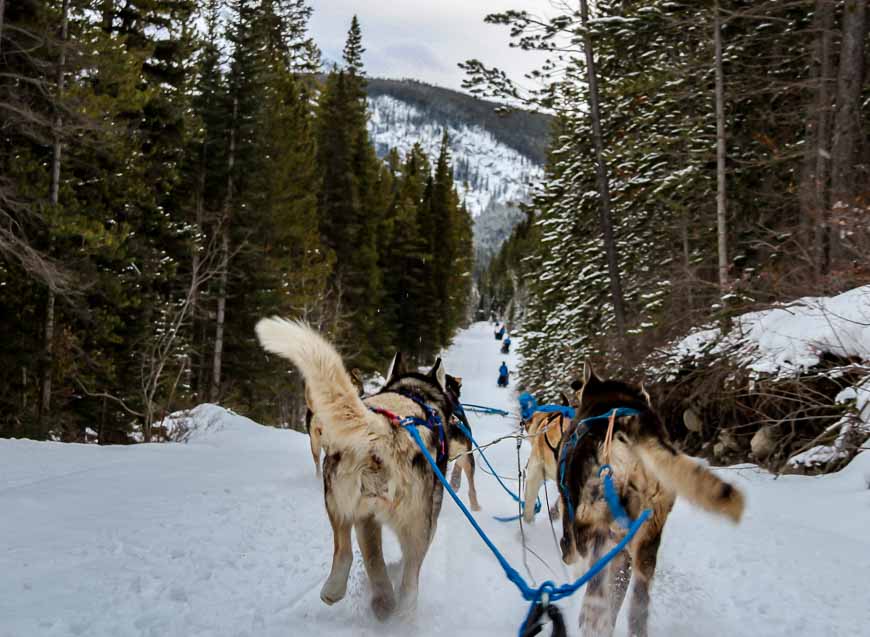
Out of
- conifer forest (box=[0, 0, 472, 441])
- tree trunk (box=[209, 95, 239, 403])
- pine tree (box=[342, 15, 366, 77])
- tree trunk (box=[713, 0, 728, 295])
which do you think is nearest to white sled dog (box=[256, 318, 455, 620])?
conifer forest (box=[0, 0, 472, 441])

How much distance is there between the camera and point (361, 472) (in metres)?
3.16

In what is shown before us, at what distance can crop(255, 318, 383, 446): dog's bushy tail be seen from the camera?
2979 millimetres

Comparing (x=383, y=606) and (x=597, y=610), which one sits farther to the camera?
(x=383, y=606)

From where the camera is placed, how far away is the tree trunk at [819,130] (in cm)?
985

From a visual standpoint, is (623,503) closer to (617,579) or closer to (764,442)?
(617,579)

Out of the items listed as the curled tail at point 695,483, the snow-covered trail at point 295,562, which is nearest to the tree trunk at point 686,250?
the snow-covered trail at point 295,562

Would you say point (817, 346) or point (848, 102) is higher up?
Answer: point (848, 102)

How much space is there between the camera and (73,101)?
36.3 feet

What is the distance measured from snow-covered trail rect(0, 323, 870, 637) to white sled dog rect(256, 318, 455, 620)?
1.11 ft

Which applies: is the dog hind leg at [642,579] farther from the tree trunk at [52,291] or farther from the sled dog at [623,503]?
the tree trunk at [52,291]

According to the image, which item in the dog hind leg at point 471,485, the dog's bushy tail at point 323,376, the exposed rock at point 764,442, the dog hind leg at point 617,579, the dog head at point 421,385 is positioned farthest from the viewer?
the exposed rock at point 764,442

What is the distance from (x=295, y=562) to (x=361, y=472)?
7.04 feet

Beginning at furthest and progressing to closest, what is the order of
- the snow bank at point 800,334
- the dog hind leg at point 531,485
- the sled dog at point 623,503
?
the snow bank at point 800,334 → the dog hind leg at point 531,485 → the sled dog at point 623,503

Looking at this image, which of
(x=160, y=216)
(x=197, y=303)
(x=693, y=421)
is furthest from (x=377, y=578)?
(x=197, y=303)
